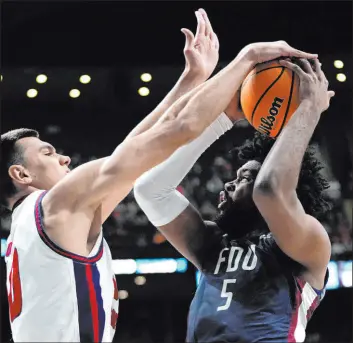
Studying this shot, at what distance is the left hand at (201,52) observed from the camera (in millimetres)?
2855

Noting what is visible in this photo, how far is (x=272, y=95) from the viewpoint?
275 centimetres

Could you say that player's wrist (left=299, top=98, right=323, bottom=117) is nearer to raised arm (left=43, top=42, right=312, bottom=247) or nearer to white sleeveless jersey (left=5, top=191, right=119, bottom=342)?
raised arm (left=43, top=42, right=312, bottom=247)

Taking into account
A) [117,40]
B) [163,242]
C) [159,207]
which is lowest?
[163,242]

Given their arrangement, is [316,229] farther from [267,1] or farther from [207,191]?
[207,191]

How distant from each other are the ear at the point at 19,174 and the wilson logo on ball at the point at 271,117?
97 centimetres

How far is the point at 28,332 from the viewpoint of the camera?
2422 mm

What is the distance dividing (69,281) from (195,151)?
775 mm

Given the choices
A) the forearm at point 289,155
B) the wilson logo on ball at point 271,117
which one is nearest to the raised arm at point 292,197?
the forearm at point 289,155

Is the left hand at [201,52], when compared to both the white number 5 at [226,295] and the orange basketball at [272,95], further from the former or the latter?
the white number 5 at [226,295]

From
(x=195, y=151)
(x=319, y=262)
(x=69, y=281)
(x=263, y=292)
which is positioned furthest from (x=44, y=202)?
(x=319, y=262)

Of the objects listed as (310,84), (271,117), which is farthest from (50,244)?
(310,84)

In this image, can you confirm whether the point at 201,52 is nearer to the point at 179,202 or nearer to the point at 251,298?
the point at 179,202

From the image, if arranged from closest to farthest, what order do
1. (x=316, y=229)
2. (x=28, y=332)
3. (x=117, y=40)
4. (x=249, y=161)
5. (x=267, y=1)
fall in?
(x=28, y=332), (x=316, y=229), (x=249, y=161), (x=267, y=1), (x=117, y=40)

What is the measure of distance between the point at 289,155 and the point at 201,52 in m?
0.65
